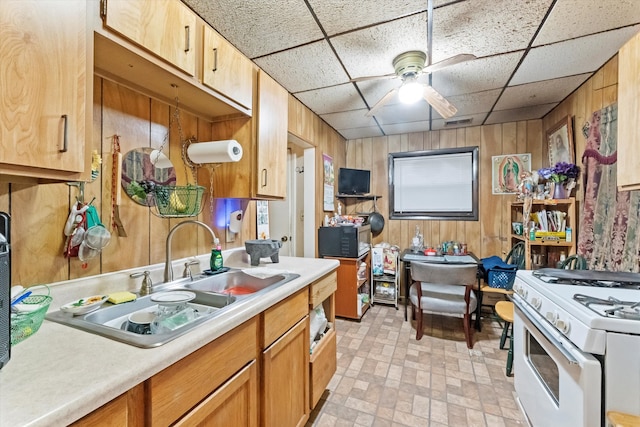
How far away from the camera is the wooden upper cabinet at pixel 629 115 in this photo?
A: 48.0 inches

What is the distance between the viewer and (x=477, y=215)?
11.2 feet

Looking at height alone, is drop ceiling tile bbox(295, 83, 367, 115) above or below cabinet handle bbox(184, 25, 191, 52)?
above

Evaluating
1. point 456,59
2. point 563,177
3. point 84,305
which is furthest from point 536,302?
point 84,305

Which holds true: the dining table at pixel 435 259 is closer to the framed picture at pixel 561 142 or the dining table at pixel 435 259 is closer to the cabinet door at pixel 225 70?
the framed picture at pixel 561 142

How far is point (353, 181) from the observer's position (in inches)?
145

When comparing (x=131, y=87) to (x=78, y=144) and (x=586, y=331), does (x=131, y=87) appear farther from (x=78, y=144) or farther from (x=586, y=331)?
(x=586, y=331)

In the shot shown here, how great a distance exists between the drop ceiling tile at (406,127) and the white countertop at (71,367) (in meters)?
3.06

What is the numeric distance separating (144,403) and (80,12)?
113 cm

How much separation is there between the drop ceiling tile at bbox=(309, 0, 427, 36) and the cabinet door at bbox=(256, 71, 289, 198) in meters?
0.47

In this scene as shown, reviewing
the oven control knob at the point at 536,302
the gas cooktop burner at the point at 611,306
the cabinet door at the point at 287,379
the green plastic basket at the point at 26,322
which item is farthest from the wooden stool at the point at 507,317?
the green plastic basket at the point at 26,322

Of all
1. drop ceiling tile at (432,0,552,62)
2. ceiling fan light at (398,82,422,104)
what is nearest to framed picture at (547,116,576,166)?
drop ceiling tile at (432,0,552,62)

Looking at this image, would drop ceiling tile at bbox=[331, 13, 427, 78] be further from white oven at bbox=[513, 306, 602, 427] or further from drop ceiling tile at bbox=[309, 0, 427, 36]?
white oven at bbox=[513, 306, 602, 427]

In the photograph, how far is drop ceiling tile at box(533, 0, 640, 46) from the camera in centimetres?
143

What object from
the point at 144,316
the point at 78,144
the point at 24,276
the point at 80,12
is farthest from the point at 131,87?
the point at 144,316
